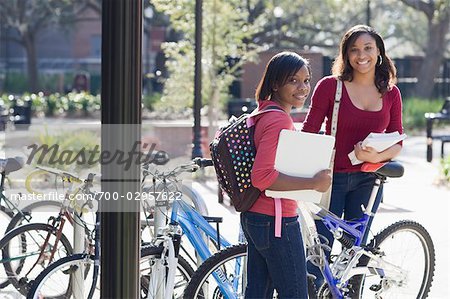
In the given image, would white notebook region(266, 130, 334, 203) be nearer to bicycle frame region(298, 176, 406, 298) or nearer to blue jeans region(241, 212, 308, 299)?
blue jeans region(241, 212, 308, 299)

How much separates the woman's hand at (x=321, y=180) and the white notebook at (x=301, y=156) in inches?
0.7

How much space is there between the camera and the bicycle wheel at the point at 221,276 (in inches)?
181

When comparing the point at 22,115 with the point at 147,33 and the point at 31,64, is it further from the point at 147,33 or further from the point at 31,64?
the point at 31,64

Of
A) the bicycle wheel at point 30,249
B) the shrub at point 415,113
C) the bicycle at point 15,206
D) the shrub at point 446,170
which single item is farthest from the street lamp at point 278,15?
the bicycle wheel at point 30,249

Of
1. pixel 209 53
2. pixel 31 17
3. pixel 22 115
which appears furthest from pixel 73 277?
pixel 31 17

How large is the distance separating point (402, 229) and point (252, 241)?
1.53m

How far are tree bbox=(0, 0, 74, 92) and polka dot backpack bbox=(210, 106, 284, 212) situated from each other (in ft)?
127

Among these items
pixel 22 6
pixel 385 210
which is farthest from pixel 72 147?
pixel 22 6

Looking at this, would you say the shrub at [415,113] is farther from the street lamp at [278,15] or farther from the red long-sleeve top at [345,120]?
the red long-sleeve top at [345,120]

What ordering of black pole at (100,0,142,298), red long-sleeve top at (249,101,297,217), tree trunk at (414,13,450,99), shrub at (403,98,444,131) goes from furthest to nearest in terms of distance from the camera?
tree trunk at (414,13,450,99), shrub at (403,98,444,131), red long-sleeve top at (249,101,297,217), black pole at (100,0,142,298)

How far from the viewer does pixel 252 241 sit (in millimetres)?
4211

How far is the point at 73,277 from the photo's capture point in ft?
16.6

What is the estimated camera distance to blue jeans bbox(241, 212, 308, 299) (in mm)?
4109

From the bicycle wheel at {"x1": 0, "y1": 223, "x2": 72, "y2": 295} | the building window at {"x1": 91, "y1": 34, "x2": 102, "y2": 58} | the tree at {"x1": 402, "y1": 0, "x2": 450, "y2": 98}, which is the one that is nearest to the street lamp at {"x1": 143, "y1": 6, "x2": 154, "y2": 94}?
the tree at {"x1": 402, "y1": 0, "x2": 450, "y2": 98}
